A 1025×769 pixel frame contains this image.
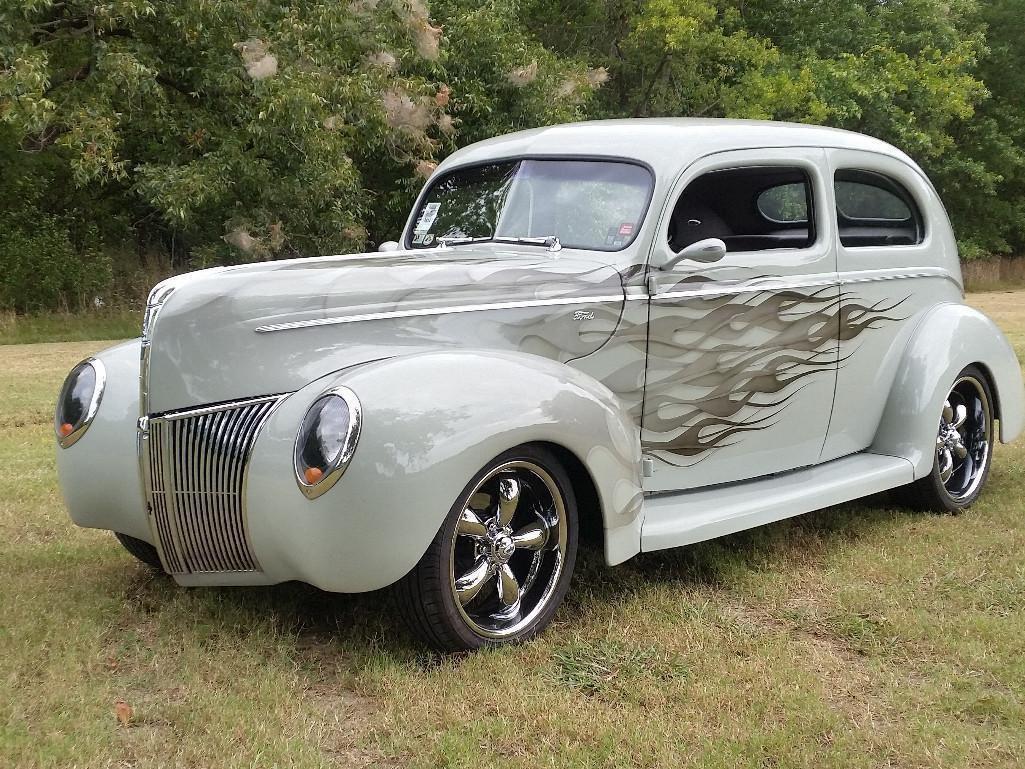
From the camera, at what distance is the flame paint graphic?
14.3 ft

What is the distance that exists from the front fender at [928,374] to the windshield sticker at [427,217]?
2458mm

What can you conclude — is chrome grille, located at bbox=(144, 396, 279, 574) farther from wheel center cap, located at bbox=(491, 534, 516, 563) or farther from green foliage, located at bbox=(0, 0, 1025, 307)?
green foliage, located at bbox=(0, 0, 1025, 307)

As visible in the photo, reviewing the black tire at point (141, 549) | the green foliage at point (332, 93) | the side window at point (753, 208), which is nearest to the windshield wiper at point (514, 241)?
the side window at point (753, 208)

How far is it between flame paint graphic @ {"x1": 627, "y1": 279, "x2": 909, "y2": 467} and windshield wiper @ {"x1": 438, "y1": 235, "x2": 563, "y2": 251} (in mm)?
512

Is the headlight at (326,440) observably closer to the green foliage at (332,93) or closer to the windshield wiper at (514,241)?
the windshield wiper at (514,241)

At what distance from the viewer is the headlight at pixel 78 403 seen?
4.05m

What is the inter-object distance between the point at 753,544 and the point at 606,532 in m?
1.33

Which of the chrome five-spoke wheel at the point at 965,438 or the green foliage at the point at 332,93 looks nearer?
the chrome five-spoke wheel at the point at 965,438

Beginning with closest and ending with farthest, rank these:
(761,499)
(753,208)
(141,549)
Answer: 1. (141,549)
2. (761,499)
3. (753,208)

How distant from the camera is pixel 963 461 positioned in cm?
574

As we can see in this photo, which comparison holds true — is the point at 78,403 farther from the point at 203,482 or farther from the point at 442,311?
the point at 442,311

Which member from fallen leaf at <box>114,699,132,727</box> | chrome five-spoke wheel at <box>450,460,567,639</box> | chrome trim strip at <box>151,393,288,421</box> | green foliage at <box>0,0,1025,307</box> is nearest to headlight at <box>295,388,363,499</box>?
chrome trim strip at <box>151,393,288,421</box>

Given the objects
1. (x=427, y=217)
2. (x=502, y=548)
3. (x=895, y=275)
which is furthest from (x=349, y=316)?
(x=895, y=275)

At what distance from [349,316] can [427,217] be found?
1.59 meters
